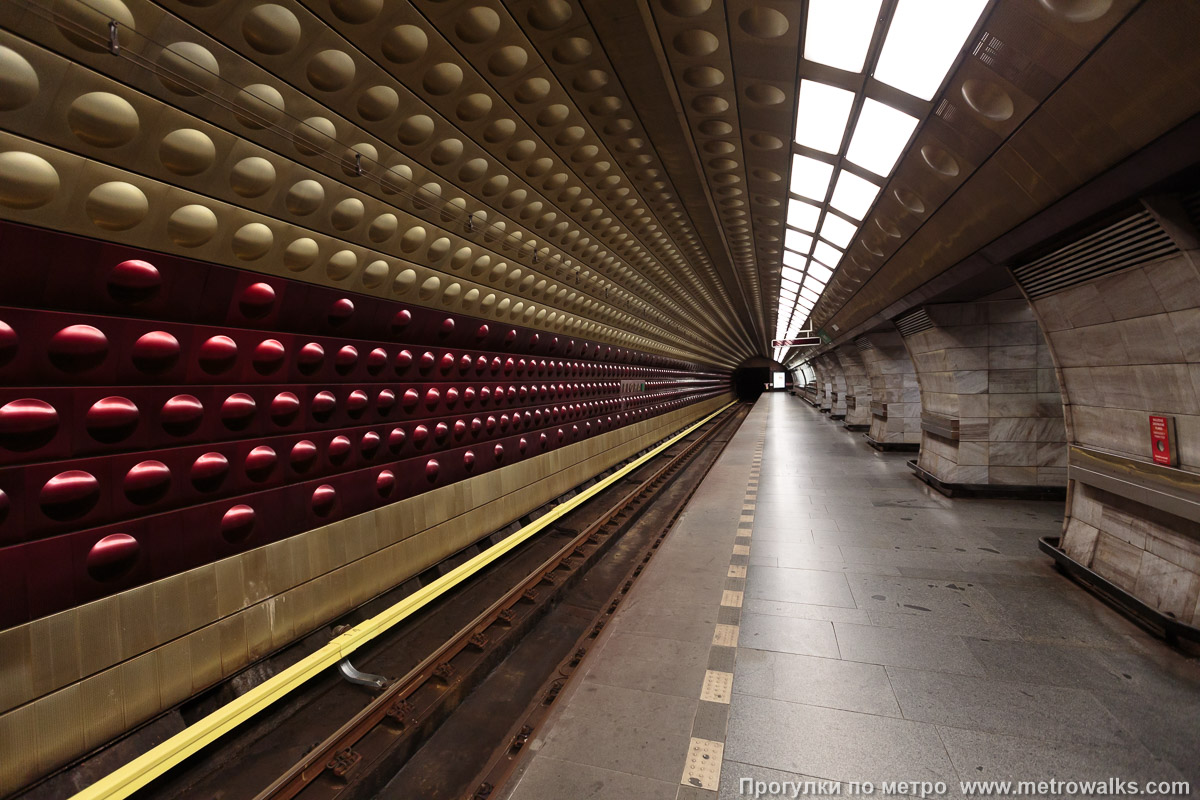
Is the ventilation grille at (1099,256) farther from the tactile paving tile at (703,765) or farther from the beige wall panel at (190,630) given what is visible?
the beige wall panel at (190,630)

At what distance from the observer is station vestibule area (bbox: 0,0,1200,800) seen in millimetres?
2264

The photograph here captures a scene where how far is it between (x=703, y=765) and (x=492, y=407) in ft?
13.8

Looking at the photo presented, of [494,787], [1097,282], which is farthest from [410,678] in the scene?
[1097,282]

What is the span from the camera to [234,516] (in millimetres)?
3012

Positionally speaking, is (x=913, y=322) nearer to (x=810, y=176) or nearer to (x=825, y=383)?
(x=810, y=176)

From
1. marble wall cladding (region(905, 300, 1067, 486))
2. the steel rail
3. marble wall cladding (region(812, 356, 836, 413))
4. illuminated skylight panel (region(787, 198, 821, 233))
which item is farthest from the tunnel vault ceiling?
marble wall cladding (region(812, 356, 836, 413))

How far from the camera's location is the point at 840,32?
3246 millimetres

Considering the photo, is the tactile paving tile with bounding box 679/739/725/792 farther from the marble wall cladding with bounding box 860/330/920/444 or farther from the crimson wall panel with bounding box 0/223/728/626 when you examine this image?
the marble wall cladding with bounding box 860/330/920/444

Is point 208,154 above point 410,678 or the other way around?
above

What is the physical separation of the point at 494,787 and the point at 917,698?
2454mm

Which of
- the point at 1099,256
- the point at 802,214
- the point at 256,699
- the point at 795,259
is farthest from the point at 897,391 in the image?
the point at 256,699

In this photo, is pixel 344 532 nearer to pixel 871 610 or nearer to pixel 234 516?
pixel 234 516

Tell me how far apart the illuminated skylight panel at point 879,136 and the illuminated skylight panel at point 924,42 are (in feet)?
1.31

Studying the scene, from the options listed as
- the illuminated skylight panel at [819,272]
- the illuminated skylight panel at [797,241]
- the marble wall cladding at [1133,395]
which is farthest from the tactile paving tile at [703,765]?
the illuminated skylight panel at [819,272]
